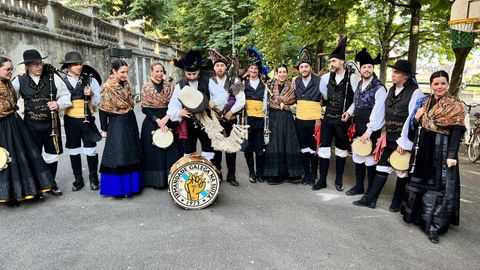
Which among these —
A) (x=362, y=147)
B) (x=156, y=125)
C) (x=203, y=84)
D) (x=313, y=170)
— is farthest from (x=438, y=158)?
(x=156, y=125)

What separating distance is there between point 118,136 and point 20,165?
1147 millimetres

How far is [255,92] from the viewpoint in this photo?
5289 millimetres

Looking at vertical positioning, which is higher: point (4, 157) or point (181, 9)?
point (181, 9)

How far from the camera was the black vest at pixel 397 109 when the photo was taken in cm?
422

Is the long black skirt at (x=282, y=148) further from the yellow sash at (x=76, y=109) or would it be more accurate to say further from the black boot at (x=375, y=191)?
the yellow sash at (x=76, y=109)

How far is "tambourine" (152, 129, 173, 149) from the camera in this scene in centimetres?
480

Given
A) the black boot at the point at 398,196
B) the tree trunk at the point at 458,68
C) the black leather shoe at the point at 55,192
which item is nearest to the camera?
the black boot at the point at 398,196

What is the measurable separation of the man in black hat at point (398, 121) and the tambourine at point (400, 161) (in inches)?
1.9

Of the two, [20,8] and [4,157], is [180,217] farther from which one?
[20,8]

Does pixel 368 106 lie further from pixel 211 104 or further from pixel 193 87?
pixel 193 87

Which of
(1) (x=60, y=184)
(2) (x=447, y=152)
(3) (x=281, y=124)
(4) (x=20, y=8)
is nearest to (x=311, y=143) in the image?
(3) (x=281, y=124)

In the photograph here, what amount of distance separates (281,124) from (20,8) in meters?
6.93

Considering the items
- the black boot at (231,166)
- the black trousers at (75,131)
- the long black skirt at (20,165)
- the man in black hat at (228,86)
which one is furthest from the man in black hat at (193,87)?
the long black skirt at (20,165)

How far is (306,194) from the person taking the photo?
5.10 metres
